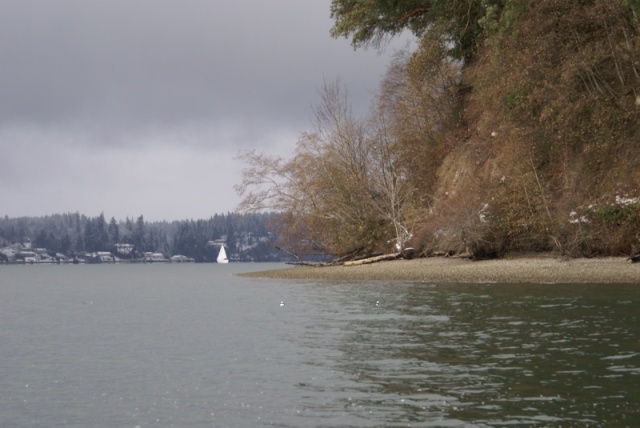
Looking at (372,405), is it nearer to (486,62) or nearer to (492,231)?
(492,231)

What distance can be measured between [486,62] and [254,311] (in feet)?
85.3

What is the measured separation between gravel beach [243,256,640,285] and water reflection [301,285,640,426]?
6314 mm

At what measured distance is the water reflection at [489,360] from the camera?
1195 cm

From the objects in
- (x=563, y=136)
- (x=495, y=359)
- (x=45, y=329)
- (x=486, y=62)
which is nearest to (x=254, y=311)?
(x=45, y=329)

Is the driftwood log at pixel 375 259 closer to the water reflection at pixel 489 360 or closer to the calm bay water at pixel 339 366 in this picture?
the calm bay water at pixel 339 366

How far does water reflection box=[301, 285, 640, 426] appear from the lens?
11.9 m

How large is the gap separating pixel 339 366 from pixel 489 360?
114 inches

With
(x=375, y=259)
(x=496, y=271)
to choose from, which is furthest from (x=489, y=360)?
(x=375, y=259)

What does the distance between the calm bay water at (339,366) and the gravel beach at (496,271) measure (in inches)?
217

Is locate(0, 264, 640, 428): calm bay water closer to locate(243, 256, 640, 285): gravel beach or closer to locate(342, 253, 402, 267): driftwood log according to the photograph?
locate(243, 256, 640, 285): gravel beach

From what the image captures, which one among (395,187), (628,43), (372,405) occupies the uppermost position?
(628,43)

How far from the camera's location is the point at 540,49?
42.4m

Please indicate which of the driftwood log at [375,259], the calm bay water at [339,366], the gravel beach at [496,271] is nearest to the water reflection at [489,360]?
the calm bay water at [339,366]

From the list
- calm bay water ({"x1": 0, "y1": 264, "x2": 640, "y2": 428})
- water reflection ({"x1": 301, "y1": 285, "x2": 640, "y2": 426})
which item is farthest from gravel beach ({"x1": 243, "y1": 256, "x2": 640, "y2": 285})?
water reflection ({"x1": 301, "y1": 285, "x2": 640, "y2": 426})
